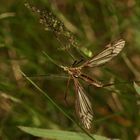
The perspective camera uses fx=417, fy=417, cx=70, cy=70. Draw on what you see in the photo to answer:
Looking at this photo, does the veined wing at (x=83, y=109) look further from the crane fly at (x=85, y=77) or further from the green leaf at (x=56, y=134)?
the green leaf at (x=56, y=134)

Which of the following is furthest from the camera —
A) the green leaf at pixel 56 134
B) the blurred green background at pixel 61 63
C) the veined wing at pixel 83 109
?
the blurred green background at pixel 61 63

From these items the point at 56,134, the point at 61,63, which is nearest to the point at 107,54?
the point at 56,134

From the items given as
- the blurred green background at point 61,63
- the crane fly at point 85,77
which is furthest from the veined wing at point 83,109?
the blurred green background at point 61,63

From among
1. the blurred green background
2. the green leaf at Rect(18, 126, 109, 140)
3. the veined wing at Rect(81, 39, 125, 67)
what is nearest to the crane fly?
the veined wing at Rect(81, 39, 125, 67)

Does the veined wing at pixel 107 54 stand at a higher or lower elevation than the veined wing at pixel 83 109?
higher

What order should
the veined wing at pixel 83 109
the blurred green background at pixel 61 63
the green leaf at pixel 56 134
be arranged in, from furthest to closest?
the blurred green background at pixel 61 63 < the green leaf at pixel 56 134 < the veined wing at pixel 83 109

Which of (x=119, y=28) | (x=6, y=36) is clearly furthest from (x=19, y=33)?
(x=119, y=28)

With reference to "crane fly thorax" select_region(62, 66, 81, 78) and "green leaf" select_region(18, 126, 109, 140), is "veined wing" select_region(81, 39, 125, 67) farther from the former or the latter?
"green leaf" select_region(18, 126, 109, 140)
